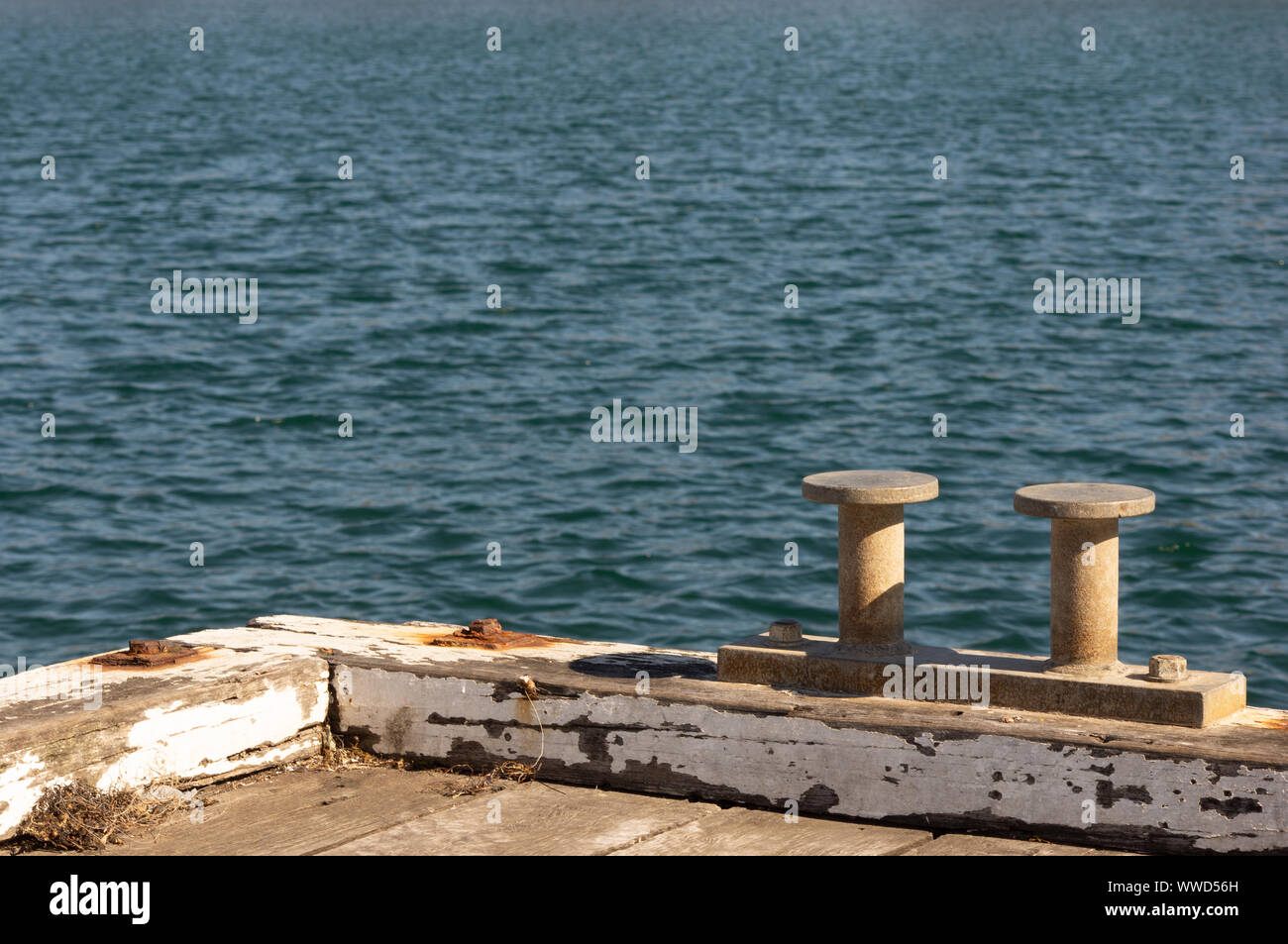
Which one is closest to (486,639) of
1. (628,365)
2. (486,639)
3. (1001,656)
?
(486,639)

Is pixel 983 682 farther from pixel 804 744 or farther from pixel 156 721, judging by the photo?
pixel 156 721

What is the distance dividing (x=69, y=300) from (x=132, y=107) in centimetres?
2470

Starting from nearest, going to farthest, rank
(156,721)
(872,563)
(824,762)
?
(824,762) → (156,721) → (872,563)

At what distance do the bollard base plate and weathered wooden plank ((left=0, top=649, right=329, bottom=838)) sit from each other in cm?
147

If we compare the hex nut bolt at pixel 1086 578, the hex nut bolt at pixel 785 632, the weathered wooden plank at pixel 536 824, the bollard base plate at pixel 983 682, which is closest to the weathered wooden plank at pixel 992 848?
the bollard base plate at pixel 983 682

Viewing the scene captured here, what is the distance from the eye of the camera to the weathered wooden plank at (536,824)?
4.99 meters

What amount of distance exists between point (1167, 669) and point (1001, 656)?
62 centimetres

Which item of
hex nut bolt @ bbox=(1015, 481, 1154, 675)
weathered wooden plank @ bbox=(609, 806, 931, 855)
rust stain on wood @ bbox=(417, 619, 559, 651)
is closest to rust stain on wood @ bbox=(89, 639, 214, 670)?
rust stain on wood @ bbox=(417, 619, 559, 651)

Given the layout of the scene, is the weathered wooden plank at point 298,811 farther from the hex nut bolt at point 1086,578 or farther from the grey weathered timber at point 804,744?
the hex nut bolt at point 1086,578

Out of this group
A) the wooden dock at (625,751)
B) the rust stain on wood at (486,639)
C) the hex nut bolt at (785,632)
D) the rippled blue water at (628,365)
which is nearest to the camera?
the wooden dock at (625,751)

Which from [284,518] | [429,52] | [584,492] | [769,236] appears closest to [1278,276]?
[769,236]

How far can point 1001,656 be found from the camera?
546 centimetres

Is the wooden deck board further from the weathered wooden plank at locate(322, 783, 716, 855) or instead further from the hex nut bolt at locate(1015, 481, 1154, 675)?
the hex nut bolt at locate(1015, 481, 1154, 675)

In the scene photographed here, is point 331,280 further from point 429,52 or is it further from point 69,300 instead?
point 429,52
